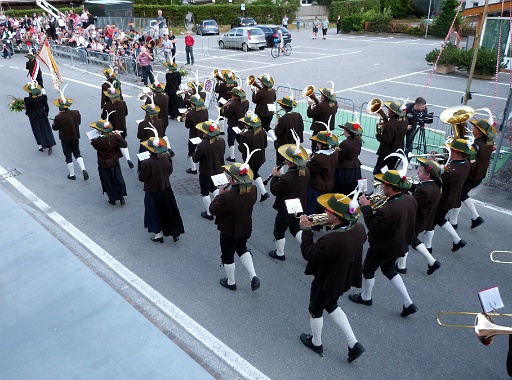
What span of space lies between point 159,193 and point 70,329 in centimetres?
247

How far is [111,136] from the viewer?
318 inches

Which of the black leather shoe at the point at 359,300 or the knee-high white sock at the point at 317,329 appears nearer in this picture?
the knee-high white sock at the point at 317,329

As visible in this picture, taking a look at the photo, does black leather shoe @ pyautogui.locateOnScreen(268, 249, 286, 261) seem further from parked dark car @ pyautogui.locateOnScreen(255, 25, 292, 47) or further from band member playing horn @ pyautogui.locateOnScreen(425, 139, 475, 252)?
parked dark car @ pyautogui.locateOnScreen(255, 25, 292, 47)

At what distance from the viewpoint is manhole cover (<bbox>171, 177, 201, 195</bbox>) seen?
368 inches

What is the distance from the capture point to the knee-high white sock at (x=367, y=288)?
5785 mm

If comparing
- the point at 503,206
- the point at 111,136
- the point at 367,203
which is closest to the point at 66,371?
the point at 367,203

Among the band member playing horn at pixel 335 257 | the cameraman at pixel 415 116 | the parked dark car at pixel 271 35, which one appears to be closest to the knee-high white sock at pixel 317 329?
the band member playing horn at pixel 335 257

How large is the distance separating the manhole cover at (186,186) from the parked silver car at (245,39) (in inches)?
769

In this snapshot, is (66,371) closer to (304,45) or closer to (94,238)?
(94,238)

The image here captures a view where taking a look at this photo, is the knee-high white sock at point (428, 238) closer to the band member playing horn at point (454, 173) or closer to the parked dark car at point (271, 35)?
the band member playing horn at point (454, 173)

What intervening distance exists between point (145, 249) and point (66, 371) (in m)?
2.65

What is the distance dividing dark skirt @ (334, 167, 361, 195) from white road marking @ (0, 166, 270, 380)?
3.57 metres

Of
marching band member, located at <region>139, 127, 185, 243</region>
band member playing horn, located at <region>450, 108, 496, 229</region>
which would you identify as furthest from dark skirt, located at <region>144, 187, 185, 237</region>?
band member playing horn, located at <region>450, 108, 496, 229</region>

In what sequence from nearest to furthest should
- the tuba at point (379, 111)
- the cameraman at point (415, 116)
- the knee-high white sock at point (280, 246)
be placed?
1. the knee-high white sock at point (280, 246)
2. the tuba at point (379, 111)
3. the cameraman at point (415, 116)
